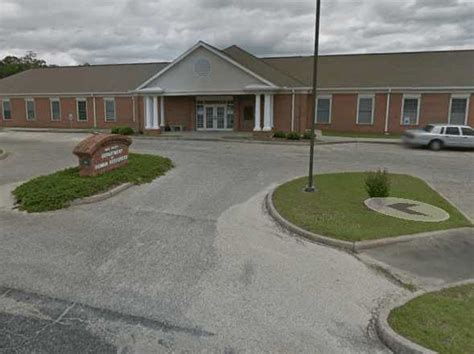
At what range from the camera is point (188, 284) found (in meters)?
4.82

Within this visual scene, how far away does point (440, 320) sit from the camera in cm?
389

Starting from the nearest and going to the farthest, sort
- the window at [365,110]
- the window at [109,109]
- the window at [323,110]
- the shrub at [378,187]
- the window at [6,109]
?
1. the shrub at [378,187]
2. the window at [365,110]
3. the window at [323,110]
4. the window at [109,109]
5. the window at [6,109]

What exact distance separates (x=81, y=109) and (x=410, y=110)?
27.1 metres

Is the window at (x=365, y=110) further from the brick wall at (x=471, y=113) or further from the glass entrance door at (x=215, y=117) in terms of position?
the glass entrance door at (x=215, y=117)

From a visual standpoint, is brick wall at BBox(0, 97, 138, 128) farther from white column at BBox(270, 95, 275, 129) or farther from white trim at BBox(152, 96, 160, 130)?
white column at BBox(270, 95, 275, 129)

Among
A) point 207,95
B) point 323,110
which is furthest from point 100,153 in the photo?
point 323,110

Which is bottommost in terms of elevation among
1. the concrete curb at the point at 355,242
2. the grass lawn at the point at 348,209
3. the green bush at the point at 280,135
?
the concrete curb at the point at 355,242

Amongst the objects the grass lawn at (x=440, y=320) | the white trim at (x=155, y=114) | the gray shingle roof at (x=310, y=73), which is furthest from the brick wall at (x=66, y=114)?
the grass lawn at (x=440, y=320)

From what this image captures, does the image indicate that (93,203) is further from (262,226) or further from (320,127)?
(320,127)

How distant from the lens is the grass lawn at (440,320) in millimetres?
3502

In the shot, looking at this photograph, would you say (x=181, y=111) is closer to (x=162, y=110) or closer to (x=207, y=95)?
(x=162, y=110)

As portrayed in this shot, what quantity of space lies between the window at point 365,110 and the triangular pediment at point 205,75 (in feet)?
25.6

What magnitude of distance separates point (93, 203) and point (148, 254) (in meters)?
3.45

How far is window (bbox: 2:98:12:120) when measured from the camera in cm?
3666
